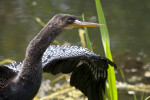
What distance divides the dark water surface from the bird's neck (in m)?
2.75

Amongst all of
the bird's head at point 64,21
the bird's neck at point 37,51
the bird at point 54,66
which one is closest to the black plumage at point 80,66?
the bird at point 54,66

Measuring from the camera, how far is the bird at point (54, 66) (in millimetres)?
2508

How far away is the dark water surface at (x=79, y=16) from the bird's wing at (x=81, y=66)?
7.36 ft

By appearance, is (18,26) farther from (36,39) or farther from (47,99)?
(36,39)

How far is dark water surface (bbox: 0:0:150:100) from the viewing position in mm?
5750

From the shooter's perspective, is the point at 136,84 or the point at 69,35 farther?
the point at 69,35

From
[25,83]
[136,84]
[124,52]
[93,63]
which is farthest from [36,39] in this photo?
[124,52]

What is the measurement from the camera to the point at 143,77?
207 inches

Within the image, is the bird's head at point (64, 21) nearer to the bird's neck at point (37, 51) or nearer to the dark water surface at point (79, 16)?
the bird's neck at point (37, 51)

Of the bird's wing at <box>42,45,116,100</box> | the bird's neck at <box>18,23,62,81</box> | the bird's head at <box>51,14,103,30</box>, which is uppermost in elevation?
the bird's head at <box>51,14,103,30</box>

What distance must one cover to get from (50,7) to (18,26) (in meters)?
0.87

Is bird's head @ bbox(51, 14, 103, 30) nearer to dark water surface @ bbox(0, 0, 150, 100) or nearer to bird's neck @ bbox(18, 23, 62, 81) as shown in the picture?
bird's neck @ bbox(18, 23, 62, 81)

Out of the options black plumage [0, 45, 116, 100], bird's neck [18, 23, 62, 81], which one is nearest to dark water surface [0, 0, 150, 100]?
black plumage [0, 45, 116, 100]

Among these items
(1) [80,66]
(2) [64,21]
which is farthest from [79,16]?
(2) [64,21]
